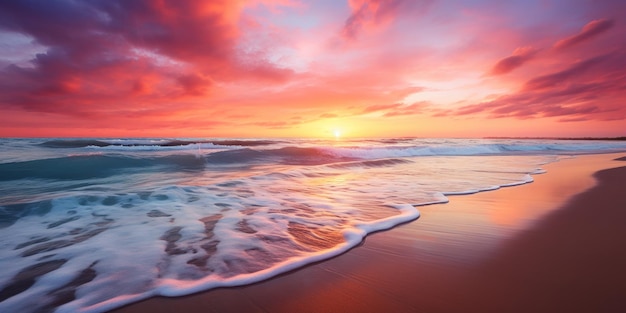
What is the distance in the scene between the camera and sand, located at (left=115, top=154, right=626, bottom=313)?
1.98m

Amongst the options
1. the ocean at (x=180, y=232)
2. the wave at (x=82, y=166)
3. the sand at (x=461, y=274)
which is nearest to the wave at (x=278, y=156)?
the wave at (x=82, y=166)

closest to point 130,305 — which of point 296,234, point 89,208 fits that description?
point 296,234

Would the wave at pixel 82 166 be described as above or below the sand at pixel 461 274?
above

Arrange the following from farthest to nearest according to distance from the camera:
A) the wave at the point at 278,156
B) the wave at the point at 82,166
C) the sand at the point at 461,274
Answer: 1. the wave at the point at 278,156
2. the wave at the point at 82,166
3. the sand at the point at 461,274

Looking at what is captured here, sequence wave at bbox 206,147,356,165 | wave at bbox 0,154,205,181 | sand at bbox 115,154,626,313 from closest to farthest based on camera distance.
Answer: sand at bbox 115,154,626,313 → wave at bbox 0,154,205,181 → wave at bbox 206,147,356,165

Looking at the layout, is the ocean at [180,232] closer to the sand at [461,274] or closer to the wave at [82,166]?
the sand at [461,274]

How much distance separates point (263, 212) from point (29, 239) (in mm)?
2887

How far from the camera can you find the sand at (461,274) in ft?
6.49

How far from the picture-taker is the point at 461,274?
242cm

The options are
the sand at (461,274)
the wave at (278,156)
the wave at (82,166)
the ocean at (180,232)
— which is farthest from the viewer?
the wave at (278,156)

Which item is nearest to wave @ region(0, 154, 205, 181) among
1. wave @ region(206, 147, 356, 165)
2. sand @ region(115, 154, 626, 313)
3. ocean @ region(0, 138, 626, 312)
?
wave @ region(206, 147, 356, 165)

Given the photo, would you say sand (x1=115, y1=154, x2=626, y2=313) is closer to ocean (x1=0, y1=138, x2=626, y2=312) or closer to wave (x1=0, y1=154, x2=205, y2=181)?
ocean (x1=0, y1=138, x2=626, y2=312)

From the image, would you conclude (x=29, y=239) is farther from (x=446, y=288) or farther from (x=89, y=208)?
(x=446, y=288)

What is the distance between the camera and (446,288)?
2.19 metres
